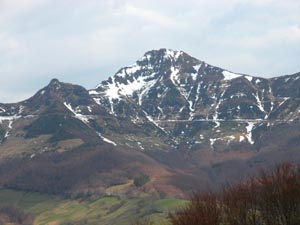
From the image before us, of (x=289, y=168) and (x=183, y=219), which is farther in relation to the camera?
(x=289, y=168)

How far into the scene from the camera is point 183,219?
2736 inches

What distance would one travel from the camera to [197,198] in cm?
7788

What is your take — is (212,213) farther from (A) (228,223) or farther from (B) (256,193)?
(B) (256,193)

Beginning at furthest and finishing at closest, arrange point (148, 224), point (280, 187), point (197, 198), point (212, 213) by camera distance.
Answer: point (148, 224) → point (197, 198) → point (280, 187) → point (212, 213)

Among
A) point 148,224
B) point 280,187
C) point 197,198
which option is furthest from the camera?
point 148,224

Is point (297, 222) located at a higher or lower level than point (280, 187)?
lower

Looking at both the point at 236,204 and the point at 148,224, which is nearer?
the point at 236,204

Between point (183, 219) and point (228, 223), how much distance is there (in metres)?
7.20

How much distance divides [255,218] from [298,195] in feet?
22.6

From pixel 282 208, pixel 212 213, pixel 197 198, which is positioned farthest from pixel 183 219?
pixel 282 208

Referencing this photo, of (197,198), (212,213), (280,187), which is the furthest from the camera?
(197,198)

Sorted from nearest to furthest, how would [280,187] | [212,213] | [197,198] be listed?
[212,213] → [280,187] → [197,198]

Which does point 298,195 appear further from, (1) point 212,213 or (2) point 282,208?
(1) point 212,213

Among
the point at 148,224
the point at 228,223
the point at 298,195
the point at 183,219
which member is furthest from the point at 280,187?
the point at 148,224
